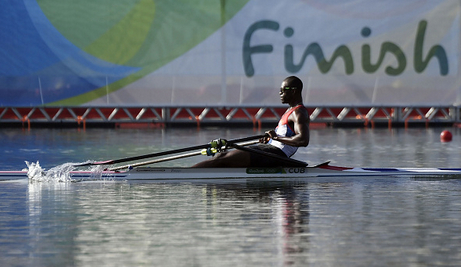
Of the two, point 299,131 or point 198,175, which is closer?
point 299,131

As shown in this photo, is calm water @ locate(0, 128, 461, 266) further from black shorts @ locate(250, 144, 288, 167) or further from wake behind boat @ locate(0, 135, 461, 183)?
black shorts @ locate(250, 144, 288, 167)

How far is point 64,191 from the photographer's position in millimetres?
12094

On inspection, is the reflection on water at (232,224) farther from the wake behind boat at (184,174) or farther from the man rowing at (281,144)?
the man rowing at (281,144)

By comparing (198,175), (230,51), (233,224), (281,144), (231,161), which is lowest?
(233,224)

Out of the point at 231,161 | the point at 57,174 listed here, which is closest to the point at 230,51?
the point at 231,161

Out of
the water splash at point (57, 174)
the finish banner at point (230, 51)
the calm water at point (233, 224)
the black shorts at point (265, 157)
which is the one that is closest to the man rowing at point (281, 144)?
the black shorts at point (265, 157)

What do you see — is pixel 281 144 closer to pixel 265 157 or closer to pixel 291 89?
pixel 265 157

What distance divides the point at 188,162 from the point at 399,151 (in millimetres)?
5260

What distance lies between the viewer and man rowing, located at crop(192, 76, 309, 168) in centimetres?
1318

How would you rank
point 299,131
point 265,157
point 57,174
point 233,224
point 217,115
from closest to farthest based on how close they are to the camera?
1. point 233,224
2. point 299,131
3. point 265,157
4. point 57,174
5. point 217,115

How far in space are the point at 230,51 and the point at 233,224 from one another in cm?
2430

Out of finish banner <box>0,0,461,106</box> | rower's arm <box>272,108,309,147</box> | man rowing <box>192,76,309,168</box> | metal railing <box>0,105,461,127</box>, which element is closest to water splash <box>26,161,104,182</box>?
man rowing <box>192,76,309,168</box>

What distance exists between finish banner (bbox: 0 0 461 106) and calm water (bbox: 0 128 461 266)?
65.1 feet

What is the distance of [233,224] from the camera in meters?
8.92
